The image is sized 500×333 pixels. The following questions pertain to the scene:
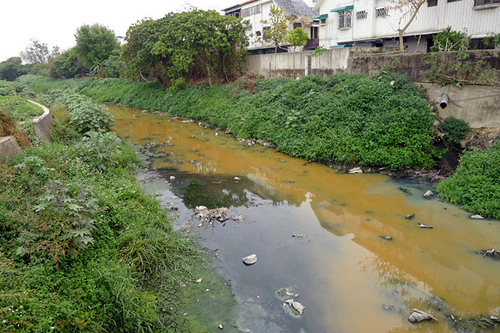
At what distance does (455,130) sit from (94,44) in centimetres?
3546

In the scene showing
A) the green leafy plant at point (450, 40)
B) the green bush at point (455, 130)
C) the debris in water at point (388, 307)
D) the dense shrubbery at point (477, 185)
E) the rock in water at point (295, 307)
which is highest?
the green leafy plant at point (450, 40)

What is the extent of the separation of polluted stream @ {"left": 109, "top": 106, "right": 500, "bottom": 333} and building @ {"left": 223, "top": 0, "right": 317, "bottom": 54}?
16458 mm

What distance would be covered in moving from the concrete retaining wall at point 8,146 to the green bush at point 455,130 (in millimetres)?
11066

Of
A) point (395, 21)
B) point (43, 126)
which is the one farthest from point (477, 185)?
point (395, 21)

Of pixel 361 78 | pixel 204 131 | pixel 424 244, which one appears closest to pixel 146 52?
pixel 204 131

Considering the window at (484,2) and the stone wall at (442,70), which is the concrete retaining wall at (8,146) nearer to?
the stone wall at (442,70)

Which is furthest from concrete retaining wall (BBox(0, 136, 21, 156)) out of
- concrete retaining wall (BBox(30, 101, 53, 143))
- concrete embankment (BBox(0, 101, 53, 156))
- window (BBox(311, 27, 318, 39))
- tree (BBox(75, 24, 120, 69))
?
tree (BBox(75, 24, 120, 69))

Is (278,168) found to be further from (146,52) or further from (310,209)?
(146,52)

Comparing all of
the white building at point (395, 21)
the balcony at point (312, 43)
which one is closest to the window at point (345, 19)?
the white building at point (395, 21)

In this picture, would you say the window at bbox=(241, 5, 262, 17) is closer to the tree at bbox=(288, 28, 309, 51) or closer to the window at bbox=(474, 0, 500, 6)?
the tree at bbox=(288, 28, 309, 51)

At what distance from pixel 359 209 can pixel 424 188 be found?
7.19 ft

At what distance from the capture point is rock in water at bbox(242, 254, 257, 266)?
19.0ft

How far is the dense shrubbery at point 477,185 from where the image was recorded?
709cm

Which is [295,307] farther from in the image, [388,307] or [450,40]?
[450,40]
